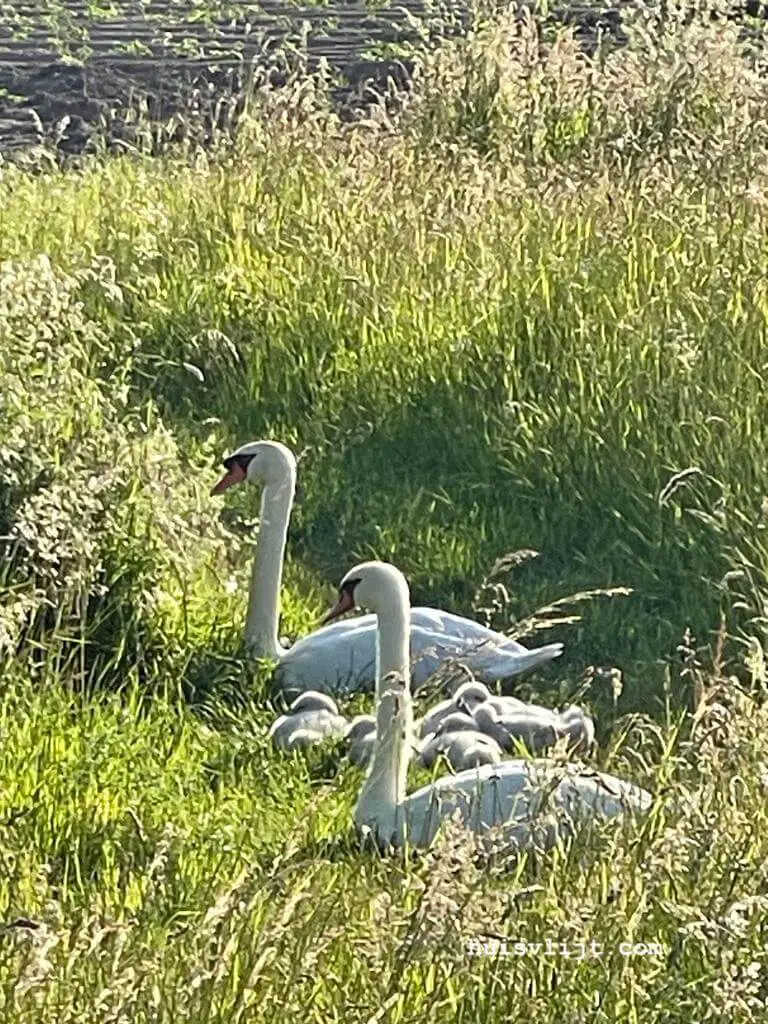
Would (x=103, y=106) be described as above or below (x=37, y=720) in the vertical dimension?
below

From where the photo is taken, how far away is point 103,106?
14.8m

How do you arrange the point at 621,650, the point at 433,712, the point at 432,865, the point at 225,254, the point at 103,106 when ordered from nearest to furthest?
the point at 432,865
the point at 433,712
the point at 621,650
the point at 225,254
the point at 103,106

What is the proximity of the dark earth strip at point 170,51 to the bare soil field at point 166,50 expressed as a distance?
0.05 feet

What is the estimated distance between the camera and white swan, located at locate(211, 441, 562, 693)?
6289 millimetres

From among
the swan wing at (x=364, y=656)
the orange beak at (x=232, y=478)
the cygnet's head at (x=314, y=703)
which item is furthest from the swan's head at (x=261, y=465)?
the cygnet's head at (x=314, y=703)

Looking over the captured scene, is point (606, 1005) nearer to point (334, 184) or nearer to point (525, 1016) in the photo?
point (525, 1016)

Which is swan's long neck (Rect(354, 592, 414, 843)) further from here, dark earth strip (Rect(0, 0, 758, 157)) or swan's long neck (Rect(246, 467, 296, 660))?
dark earth strip (Rect(0, 0, 758, 157))

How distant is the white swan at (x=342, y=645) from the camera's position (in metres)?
6.29

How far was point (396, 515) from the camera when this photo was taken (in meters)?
7.64

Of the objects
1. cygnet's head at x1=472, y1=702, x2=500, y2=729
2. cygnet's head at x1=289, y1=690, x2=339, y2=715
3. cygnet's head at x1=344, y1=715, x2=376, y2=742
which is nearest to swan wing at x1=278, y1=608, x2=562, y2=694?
cygnet's head at x1=289, y1=690, x2=339, y2=715

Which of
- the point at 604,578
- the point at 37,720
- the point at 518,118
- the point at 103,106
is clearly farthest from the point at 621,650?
the point at 103,106

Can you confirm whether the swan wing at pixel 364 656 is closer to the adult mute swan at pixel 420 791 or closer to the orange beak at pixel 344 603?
the orange beak at pixel 344 603

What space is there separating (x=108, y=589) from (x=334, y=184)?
4163 mm

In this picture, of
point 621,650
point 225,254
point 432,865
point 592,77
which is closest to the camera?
point 432,865
